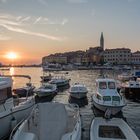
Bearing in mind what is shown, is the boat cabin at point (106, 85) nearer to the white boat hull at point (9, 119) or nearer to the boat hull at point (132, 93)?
the boat hull at point (132, 93)

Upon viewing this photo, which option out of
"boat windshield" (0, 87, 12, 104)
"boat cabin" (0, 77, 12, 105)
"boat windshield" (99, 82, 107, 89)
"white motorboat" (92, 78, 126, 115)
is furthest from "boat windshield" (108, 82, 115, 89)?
"boat windshield" (0, 87, 12, 104)

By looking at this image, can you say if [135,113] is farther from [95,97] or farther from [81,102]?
[81,102]

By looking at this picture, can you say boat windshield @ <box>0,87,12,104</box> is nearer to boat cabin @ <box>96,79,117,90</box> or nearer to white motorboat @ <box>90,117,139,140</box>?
white motorboat @ <box>90,117,139,140</box>

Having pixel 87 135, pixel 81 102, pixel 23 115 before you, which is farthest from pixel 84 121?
pixel 81 102

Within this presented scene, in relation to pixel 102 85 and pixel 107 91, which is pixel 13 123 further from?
pixel 102 85

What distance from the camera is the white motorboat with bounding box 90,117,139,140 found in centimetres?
1471

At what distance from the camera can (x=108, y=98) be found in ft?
78.9

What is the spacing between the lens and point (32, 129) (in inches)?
545

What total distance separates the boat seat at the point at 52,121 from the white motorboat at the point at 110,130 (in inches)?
91.4

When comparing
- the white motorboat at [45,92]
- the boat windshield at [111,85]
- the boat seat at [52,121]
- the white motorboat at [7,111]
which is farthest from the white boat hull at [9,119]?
the white motorboat at [45,92]

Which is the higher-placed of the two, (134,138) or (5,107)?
(5,107)

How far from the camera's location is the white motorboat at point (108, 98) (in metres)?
22.9

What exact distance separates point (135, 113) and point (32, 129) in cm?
1448

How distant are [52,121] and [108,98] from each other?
11.7 meters
